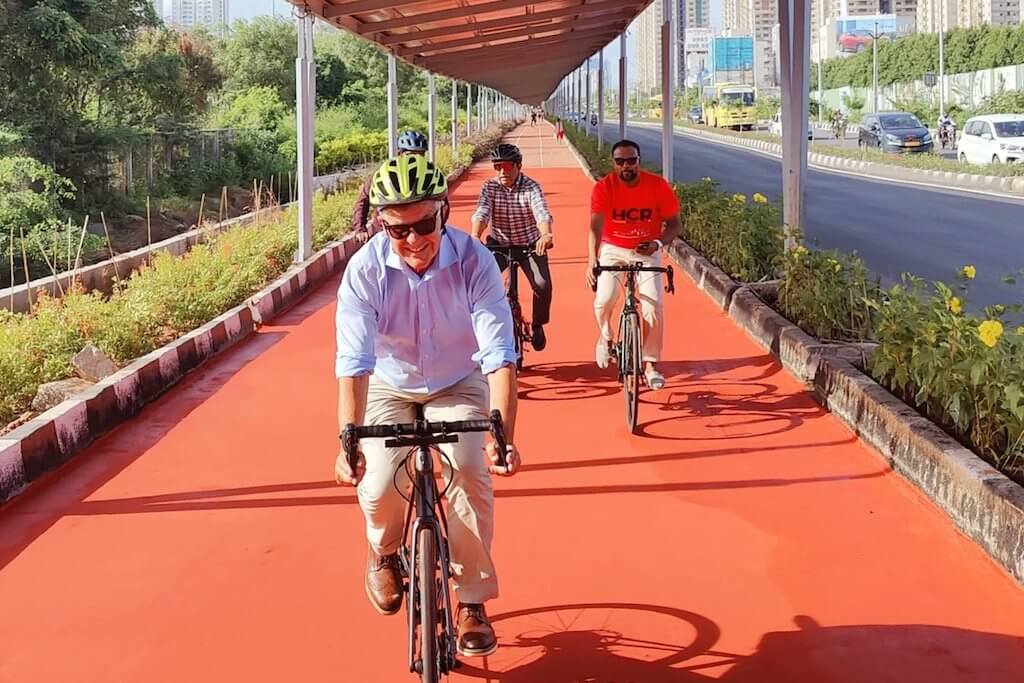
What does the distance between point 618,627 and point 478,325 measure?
1.28 meters

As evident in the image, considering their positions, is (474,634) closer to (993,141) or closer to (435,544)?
(435,544)

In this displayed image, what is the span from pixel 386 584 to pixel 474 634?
0.32 meters

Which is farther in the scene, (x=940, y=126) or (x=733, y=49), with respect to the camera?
(x=733, y=49)

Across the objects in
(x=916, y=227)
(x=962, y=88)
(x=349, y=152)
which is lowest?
(x=916, y=227)

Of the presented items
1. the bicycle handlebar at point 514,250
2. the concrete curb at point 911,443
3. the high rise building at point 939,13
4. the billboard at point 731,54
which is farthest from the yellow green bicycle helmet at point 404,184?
the billboard at point 731,54

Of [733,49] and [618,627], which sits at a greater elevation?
[733,49]

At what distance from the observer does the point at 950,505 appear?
5.25 metres

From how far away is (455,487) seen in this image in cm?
362

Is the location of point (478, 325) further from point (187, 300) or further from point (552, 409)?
point (187, 300)

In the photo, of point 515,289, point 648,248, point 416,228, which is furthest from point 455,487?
point 515,289

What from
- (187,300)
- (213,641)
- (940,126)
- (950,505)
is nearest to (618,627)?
(213,641)

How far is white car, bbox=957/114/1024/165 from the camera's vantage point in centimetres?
3022

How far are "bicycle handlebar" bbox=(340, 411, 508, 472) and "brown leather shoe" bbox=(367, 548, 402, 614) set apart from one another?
64 cm

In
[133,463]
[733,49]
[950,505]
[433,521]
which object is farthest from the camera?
[733,49]
